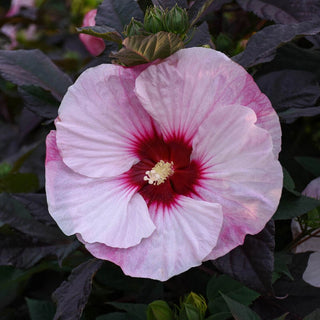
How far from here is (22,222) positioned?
3.46ft

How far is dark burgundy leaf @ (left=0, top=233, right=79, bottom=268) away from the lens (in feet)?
3.31

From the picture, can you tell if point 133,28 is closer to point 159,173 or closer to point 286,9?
point 159,173

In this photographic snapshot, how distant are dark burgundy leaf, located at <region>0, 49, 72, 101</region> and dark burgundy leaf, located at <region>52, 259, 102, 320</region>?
0.32 meters

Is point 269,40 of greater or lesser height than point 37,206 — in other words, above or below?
Answer: above

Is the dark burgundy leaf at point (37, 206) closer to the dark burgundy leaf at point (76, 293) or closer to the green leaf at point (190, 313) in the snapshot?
the dark burgundy leaf at point (76, 293)

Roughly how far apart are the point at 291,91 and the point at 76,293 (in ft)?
1.65

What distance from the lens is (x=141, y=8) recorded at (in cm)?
100

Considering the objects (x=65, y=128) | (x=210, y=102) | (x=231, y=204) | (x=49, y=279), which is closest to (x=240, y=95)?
(x=210, y=102)

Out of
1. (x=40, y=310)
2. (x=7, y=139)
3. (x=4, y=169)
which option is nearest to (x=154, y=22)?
(x=40, y=310)

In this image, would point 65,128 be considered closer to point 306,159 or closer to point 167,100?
point 167,100

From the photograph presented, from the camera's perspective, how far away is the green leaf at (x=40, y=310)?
103cm

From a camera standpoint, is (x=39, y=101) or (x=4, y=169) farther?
(x=4, y=169)

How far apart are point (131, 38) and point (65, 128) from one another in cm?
17

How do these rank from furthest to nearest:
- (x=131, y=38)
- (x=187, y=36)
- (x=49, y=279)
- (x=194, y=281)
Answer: (x=49, y=279), (x=194, y=281), (x=187, y=36), (x=131, y=38)
